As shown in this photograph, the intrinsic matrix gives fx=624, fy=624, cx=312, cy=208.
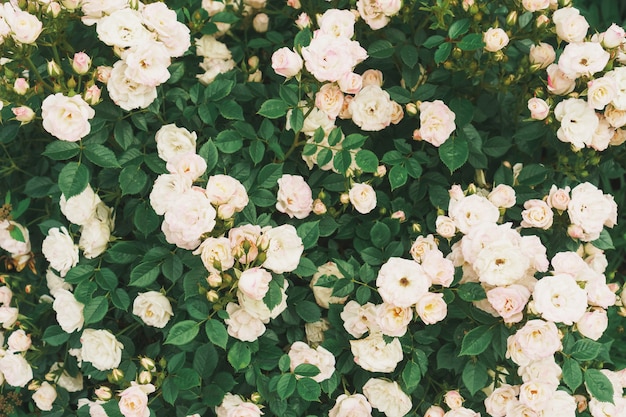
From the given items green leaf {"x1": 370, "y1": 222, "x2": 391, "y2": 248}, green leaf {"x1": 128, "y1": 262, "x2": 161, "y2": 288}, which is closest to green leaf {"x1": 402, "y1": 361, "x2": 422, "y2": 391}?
green leaf {"x1": 370, "y1": 222, "x2": 391, "y2": 248}

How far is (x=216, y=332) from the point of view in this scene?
1809mm

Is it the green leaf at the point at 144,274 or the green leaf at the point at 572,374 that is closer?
the green leaf at the point at 572,374

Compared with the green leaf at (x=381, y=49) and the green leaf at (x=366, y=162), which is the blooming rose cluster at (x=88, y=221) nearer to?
the green leaf at (x=366, y=162)

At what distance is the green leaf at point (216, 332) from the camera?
1798 millimetres

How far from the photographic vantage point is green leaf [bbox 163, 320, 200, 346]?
1.79 m

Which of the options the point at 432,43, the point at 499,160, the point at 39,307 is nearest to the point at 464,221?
the point at 432,43

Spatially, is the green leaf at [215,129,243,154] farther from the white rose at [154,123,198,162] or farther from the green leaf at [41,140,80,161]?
the green leaf at [41,140,80,161]

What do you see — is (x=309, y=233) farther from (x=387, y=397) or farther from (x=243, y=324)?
(x=387, y=397)

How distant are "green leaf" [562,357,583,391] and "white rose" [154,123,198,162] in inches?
51.8

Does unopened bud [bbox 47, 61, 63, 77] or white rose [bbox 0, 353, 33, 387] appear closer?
unopened bud [bbox 47, 61, 63, 77]

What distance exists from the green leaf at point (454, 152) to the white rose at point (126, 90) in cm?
96

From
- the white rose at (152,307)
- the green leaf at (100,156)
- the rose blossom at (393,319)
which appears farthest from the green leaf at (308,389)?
the green leaf at (100,156)

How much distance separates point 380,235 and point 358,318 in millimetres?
288

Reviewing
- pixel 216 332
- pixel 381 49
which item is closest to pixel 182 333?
pixel 216 332
